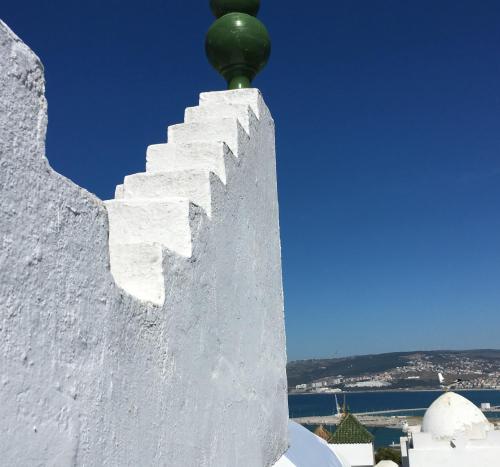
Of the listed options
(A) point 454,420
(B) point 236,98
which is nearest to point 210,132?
(B) point 236,98

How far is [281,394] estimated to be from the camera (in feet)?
12.8

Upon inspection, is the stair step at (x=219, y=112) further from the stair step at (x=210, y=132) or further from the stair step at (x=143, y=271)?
the stair step at (x=143, y=271)

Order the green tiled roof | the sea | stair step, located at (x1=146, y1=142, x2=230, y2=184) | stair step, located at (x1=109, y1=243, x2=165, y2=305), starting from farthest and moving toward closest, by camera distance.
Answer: the sea
the green tiled roof
stair step, located at (x1=146, y1=142, x2=230, y2=184)
stair step, located at (x1=109, y1=243, x2=165, y2=305)

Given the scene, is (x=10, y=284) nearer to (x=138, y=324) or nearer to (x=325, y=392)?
(x=138, y=324)

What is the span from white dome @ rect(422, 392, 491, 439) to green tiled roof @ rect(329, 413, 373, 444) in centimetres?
367

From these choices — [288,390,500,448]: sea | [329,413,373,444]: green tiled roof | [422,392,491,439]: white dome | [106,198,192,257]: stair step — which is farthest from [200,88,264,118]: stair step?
[288,390,500,448]: sea

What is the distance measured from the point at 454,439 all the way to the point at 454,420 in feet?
5.36

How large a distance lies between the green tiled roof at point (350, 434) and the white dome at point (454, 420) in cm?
367

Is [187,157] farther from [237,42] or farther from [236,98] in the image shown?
[237,42]

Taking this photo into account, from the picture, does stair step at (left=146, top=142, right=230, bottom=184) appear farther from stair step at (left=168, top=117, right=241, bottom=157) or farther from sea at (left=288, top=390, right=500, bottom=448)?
sea at (left=288, top=390, right=500, bottom=448)

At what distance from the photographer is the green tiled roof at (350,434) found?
21984 millimetres

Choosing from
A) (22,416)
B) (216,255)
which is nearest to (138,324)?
(22,416)

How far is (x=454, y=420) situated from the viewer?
17859 millimetres

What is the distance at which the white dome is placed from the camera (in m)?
17.2
